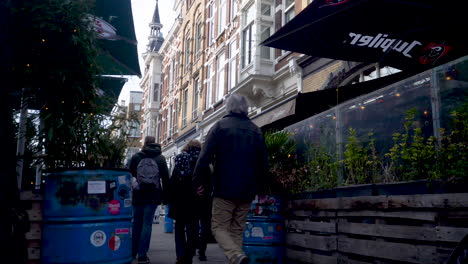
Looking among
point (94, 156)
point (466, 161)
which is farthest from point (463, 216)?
point (94, 156)

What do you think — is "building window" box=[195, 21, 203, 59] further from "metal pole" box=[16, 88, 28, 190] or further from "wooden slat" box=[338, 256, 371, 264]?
"wooden slat" box=[338, 256, 371, 264]

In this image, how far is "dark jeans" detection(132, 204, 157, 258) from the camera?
238 inches

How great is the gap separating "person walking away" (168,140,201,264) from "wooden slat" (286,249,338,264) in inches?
49.4

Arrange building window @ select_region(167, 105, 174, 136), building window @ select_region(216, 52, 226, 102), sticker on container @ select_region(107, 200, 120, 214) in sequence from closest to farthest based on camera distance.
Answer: sticker on container @ select_region(107, 200, 120, 214) → building window @ select_region(216, 52, 226, 102) → building window @ select_region(167, 105, 174, 136)

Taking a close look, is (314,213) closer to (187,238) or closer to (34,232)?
(187,238)

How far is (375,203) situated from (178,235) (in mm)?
2674

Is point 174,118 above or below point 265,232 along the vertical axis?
above

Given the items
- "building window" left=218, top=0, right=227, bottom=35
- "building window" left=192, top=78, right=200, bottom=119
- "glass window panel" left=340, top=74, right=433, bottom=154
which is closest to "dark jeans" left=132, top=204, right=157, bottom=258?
"glass window panel" left=340, top=74, right=433, bottom=154

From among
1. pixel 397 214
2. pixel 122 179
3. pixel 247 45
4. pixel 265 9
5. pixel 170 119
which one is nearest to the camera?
pixel 397 214

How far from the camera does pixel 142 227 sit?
20.4ft

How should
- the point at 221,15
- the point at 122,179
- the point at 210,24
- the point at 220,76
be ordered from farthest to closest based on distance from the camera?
the point at 210,24
the point at 221,15
the point at 220,76
the point at 122,179

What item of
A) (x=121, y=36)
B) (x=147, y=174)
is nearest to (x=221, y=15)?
(x=121, y=36)

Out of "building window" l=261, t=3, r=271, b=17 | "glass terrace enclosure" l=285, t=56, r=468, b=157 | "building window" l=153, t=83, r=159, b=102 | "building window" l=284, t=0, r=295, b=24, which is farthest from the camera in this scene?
"building window" l=153, t=83, r=159, b=102

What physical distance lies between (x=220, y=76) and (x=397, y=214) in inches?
794
